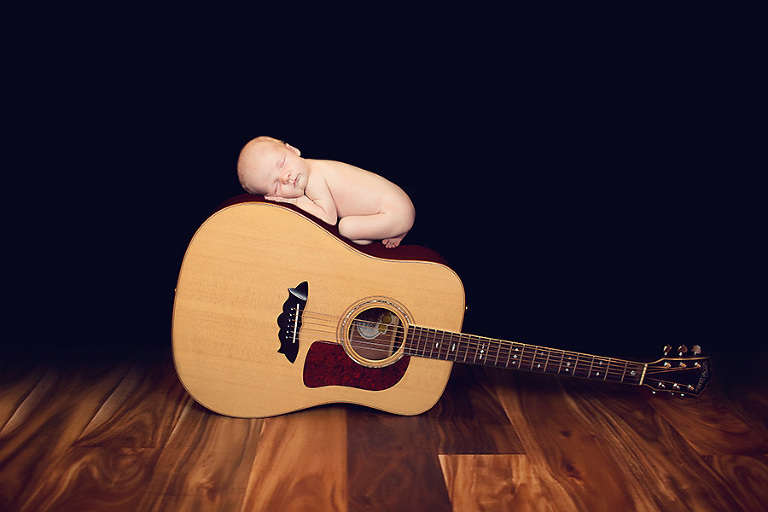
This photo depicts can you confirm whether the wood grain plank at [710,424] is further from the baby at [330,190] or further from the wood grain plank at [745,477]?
the baby at [330,190]

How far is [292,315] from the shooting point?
1488 millimetres

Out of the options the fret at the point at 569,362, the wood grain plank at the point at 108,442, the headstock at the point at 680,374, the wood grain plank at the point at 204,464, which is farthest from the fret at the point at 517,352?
the wood grain plank at the point at 108,442

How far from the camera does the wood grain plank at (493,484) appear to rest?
128 cm

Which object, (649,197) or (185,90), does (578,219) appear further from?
(185,90)

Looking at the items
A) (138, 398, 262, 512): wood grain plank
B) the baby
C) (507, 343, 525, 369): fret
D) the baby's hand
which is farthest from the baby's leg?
(138, 398, 262, 512): wood grain plank

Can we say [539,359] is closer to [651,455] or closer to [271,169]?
[651,455]

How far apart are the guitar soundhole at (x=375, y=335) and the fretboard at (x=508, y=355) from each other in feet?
0.11

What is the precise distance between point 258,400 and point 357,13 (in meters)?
1.13

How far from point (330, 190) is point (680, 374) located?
107 centimetres

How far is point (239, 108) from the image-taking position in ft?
6.30

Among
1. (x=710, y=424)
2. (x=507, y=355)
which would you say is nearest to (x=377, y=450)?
(x=507, y=355)

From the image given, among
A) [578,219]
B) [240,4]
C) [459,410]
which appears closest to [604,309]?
[578,219]

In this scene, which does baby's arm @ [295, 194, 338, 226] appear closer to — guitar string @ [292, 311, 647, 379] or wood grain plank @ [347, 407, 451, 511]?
guitar string @ [292, 311, 647, 379]

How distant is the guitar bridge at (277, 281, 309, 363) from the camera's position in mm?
1484
